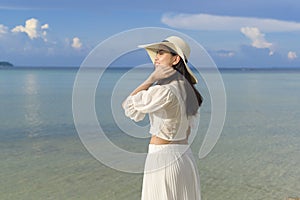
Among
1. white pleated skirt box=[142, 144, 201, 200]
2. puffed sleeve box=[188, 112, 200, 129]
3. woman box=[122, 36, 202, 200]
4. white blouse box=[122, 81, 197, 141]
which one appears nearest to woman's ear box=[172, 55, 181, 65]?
woman box=[122, 36, 202, 200]

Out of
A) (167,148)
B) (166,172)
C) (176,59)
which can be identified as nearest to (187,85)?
(176,59)

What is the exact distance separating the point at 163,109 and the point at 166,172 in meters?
0.43

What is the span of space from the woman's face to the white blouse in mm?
153

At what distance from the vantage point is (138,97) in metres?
2.74

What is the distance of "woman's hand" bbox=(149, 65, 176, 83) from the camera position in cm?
278

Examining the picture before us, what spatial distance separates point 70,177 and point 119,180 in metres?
0.85

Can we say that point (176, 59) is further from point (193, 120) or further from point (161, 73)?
point (193, 120)

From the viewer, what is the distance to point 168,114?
9.18 ft

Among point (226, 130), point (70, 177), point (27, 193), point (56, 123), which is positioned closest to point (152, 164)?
point (27, 193)

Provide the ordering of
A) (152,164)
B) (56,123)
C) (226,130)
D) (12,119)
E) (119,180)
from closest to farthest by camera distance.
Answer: (152,164) < (119,180) < (226,130) < (56,123) < (12,119)

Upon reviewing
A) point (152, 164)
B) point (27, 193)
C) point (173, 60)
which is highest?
point (173, 60)

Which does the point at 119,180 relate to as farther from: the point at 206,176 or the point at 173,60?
the point at 173,60

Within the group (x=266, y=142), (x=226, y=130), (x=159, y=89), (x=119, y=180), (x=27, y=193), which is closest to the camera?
(x=159, y=89)

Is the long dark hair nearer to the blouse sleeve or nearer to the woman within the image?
the woman
